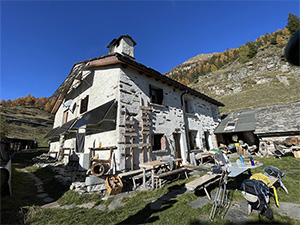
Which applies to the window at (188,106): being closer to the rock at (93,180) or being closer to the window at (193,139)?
the window at (193,139)

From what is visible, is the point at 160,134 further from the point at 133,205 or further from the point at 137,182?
the point at 133,205

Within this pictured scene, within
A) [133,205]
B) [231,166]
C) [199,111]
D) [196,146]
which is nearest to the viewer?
[133,205]

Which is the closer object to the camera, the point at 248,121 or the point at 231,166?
the point at 231,166

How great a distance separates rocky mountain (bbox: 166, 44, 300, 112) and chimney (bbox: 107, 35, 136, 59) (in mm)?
23699

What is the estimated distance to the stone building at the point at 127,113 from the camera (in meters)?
6.58

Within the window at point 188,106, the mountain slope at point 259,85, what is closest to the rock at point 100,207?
the window at point 188,106

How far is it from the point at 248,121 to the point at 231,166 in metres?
11.0

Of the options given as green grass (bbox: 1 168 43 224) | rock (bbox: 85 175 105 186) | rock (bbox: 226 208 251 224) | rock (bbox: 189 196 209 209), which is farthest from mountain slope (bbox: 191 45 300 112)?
green grass (bbox: 1 168 43 224)

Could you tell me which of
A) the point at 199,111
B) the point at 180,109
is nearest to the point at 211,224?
the point at 180,109

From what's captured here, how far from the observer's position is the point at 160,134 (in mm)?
8500

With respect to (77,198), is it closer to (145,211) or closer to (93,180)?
(93,180)

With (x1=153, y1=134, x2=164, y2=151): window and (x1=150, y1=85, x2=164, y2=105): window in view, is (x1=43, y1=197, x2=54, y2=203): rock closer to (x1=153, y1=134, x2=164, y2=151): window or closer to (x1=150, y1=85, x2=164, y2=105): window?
(x1=153, y1=134, x2=164, y2=151): window

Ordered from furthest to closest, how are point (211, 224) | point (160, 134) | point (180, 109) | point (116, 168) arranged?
point (180, 109), point (160, 134), point (116, 168), point (211, 224)

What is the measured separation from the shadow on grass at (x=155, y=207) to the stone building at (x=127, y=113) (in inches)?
88.4
